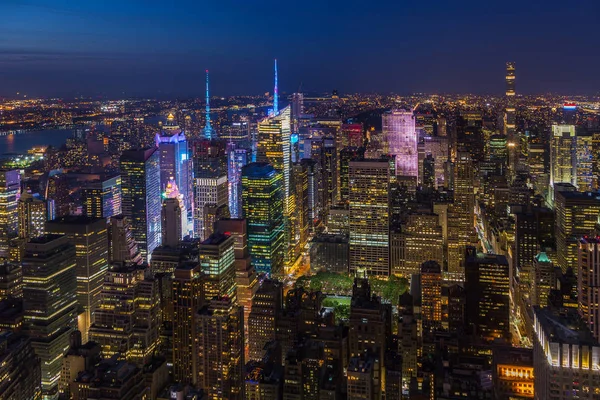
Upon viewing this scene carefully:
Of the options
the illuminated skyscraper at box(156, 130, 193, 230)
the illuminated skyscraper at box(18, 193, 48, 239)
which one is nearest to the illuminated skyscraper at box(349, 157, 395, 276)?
the illuminated skyscraper at box(156, 130, 193, 230)

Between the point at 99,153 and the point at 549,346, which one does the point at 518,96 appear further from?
the point at 549,346

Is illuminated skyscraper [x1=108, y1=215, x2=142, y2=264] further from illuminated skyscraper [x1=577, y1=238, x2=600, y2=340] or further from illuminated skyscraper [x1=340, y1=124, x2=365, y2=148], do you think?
illuminated skyscraper [x1=340, y1=124, x2=365, y2=148]

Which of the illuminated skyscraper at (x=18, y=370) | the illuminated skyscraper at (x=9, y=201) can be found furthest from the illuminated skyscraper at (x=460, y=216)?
the illuminated skyscraper at (x=9, y=201)

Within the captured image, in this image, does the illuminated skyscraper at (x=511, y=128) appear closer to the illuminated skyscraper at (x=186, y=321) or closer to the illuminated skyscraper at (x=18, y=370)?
the illuminated skyscraper at (x=186, y=321)

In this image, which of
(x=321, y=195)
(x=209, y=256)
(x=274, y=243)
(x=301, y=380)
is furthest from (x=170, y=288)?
(x=321, y=195)

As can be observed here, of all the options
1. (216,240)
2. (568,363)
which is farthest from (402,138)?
(568,363)

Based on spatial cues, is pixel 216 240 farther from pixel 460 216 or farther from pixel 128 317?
pixel 460 216
